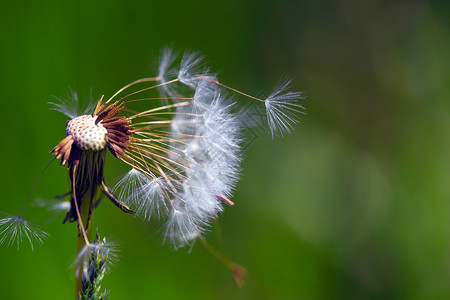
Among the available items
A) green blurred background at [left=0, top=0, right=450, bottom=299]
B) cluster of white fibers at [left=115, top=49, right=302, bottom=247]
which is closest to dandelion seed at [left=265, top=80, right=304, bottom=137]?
cluster of white fibers at [left=115, top=49, right=302, bottom=247]

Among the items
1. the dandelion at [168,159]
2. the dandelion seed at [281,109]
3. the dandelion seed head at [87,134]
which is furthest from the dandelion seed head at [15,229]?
the dandelion seed at [281,109]

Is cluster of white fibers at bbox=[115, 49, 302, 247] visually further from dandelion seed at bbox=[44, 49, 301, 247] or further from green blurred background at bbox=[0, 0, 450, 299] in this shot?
green blurred background at bbox=[0, 0, 450, 299]

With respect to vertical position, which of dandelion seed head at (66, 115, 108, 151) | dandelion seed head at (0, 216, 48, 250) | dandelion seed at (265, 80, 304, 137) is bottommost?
dandelion seed head at (0, 216, 48, 250)

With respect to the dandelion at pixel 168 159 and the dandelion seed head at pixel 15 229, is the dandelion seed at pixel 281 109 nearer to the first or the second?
the dandelion at pixel 168 159

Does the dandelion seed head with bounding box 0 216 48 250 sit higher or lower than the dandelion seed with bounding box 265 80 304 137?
lower

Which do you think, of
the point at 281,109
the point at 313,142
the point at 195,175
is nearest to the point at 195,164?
the point at 195,175

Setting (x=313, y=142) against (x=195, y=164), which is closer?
(x=195, y=164)

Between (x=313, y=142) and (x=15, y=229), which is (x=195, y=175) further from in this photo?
(x=313, y=142)
